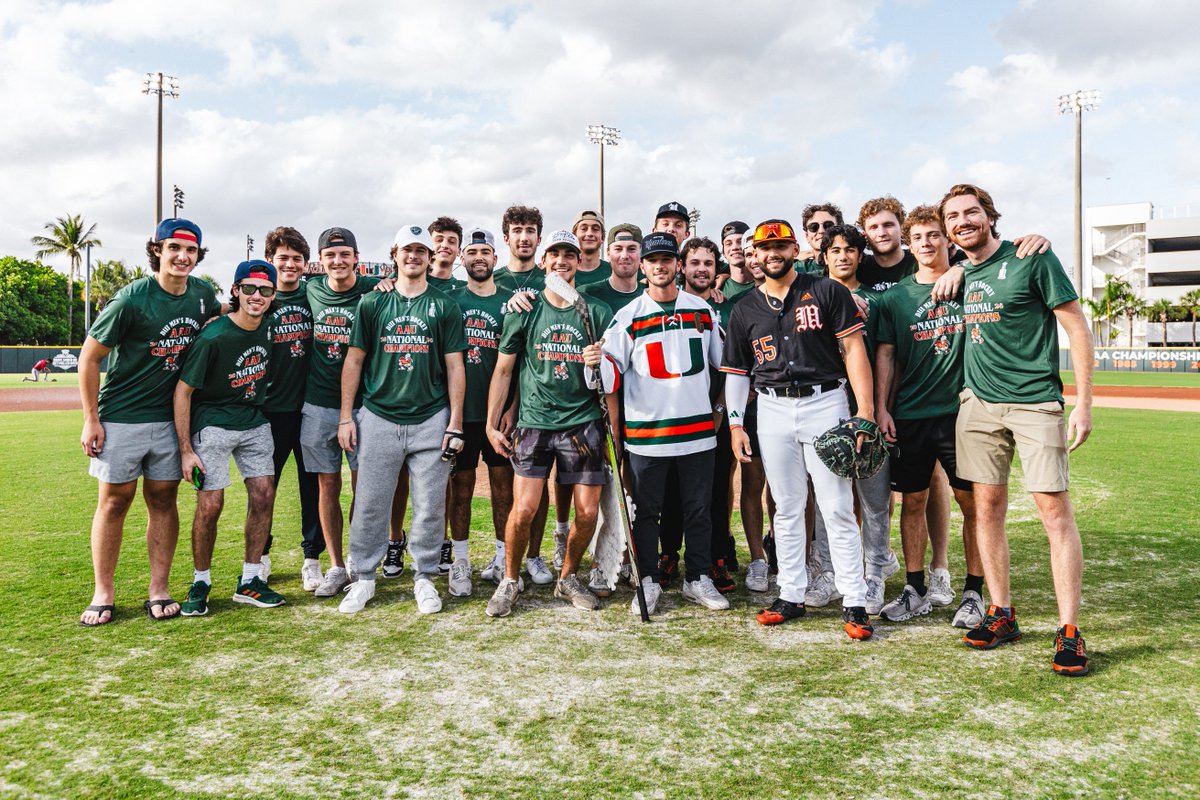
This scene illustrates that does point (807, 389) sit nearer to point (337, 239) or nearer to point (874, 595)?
point (874, 595)

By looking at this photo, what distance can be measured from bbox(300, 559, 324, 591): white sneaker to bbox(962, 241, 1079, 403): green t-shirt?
413 centimetres

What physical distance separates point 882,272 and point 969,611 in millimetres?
2185

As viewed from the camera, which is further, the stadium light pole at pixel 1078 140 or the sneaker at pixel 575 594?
the stadium light pole at pixel 1078 140

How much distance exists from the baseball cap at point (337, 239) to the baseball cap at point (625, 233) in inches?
70.3

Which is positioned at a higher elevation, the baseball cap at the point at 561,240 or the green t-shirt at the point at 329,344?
the baseball cap at the point at 561,240

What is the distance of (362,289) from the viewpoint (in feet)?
17.2

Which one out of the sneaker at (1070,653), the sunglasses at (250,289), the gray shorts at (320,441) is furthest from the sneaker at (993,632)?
the sunglasses at (250,289)

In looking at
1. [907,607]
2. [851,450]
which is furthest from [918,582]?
[851,450]

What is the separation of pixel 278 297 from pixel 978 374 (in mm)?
4325

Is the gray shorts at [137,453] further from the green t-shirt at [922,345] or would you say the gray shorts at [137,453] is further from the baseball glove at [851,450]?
the green t-shirt at [922,345]

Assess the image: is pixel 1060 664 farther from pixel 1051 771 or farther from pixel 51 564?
pixel 51 564

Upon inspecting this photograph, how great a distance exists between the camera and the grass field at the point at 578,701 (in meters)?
2.61

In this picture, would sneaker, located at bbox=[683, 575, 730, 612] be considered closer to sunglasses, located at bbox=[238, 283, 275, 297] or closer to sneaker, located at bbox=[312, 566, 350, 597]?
sneaker, located at bbox=[312, 566, 350, 597]

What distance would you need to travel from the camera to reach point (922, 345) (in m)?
4.45
